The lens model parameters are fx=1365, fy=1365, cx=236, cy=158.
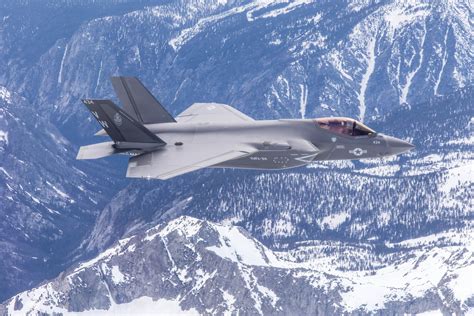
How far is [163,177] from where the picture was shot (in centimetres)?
19675
